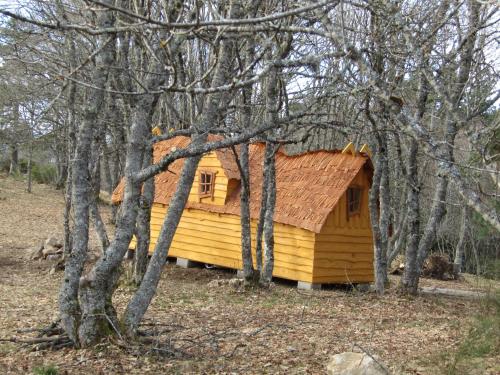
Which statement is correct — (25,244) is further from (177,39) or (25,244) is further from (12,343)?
(177,39)

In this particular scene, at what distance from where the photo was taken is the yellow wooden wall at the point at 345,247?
42.0ft

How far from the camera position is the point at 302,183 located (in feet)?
44.4

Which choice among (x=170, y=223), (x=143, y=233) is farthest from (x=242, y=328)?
(x=143, y=233)

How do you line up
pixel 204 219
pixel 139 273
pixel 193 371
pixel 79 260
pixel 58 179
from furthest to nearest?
pixel 58 179 < pixel 204 219 < pixel 139 273 < pixel 79 260 < pixel 193 371

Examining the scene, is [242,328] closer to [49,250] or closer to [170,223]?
[170,223]

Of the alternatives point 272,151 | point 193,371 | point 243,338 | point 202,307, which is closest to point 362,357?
point 193,371

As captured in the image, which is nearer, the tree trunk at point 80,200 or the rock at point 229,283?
the tree trunk at point 80,200

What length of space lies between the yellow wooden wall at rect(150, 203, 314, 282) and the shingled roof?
0.28m

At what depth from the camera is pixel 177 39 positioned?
580cm

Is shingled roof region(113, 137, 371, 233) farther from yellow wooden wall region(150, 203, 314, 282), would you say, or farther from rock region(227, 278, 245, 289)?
rock region(227, 278, 245, 289)

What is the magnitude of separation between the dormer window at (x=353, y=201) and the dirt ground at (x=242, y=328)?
6.04 ft

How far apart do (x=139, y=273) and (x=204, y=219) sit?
3.94m

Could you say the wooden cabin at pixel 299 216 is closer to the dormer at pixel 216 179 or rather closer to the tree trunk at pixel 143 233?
the dormer at pixel 216 179

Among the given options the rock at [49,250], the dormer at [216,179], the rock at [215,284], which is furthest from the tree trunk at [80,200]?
the rock at [49,250]
